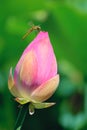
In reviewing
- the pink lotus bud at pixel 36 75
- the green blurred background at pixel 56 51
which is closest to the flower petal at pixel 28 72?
the pink lotus bud at pixel 36 75

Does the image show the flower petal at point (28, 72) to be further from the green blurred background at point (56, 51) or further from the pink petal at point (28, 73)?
the green blurred background at point (56, 51)

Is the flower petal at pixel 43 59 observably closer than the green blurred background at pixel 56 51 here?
Yes

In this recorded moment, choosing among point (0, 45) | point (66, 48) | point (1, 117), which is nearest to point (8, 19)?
point (0, 45)

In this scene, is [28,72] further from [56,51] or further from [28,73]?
[56,51]

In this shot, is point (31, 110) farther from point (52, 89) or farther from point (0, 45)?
point (0, 45)

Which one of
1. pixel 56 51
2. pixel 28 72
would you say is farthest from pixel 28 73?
pixel 56 51

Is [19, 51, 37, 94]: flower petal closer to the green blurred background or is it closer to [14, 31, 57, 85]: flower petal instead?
[14, 31, 57, 85]: flower petal
